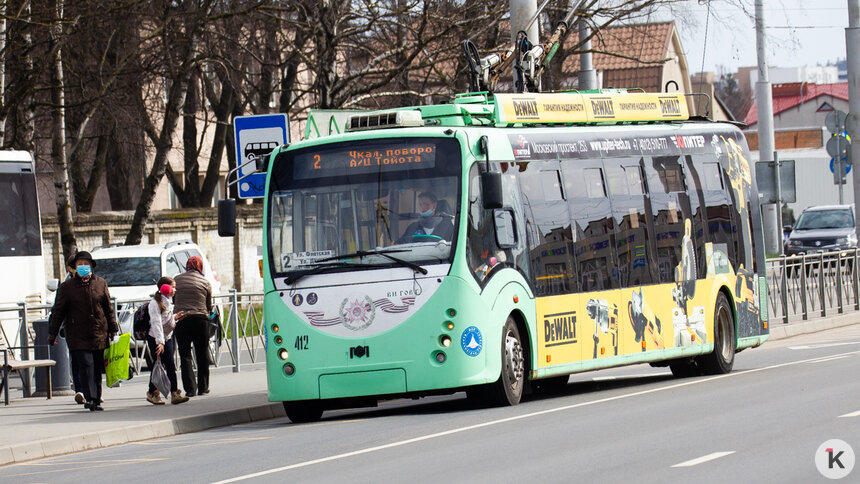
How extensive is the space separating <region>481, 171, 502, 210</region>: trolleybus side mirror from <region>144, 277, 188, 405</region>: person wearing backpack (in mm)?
4849

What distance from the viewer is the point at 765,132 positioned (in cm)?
3775

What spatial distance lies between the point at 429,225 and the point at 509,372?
5.65 ft

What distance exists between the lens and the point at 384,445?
11.7 metres

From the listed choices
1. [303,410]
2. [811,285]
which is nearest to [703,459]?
[303,410]

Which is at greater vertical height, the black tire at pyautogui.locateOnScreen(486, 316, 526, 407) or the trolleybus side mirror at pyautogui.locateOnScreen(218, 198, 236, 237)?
the trolleybus side mirror at pyautogui.locateOnScreen(218, 198, 236, 237)

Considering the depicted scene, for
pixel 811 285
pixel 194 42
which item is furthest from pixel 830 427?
pixel 194 42

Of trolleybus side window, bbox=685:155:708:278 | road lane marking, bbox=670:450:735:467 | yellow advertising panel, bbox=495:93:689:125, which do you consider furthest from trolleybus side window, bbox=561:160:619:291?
road lane marking, bbox=670:450:735:467

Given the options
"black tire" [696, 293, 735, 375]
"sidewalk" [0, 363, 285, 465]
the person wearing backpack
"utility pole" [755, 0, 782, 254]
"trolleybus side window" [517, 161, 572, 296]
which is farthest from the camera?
"utility pole" [755, 0, 782, 254]

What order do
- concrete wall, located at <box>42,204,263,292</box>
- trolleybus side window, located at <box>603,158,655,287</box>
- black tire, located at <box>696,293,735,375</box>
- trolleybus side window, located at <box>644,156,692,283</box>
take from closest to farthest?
trolleybus side window, located at <box>603,158,655,287</box> < trolleybus side window, located at <box>644,156,692,283</box> < black tire, located at <box>696,293,735,375</box> < concrete wall, located at <box>42,204,263,292</box>

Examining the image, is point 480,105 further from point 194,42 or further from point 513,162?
point 194,42

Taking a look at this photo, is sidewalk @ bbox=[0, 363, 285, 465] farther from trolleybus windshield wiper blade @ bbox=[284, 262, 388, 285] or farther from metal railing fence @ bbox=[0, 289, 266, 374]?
trolleybus windshield wiper blade @ bbox=[284, 262, 388, 285]

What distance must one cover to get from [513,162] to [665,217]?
3017 millimetres

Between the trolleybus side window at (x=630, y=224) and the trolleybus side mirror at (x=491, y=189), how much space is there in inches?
115

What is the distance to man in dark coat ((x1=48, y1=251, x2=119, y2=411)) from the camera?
16.2 m
